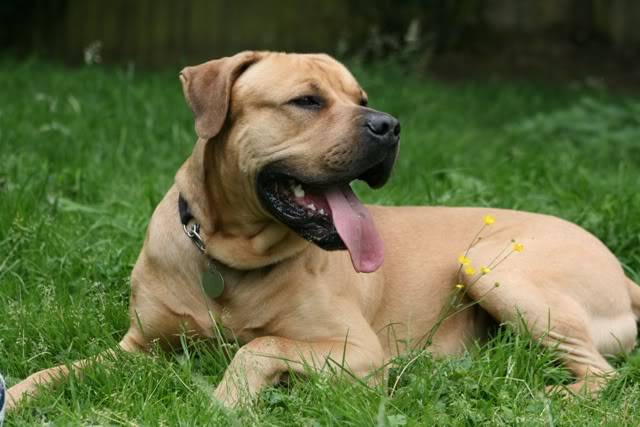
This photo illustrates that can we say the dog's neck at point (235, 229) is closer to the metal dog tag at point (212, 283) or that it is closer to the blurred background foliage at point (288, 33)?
the metal dog tag at point (212, 283)

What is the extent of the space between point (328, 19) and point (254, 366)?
8585mm

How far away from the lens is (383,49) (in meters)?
11.5

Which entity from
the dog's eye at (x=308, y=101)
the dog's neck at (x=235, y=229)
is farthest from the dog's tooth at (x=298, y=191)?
the dog's eye at (x=308, y=101)

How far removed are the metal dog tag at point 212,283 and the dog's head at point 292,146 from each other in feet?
0.87

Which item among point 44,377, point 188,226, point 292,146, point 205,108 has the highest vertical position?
point 205,108

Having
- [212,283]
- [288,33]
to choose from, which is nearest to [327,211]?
[212,283]

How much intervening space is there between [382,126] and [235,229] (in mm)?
710

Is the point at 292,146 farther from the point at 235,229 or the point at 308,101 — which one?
the point at 235,229

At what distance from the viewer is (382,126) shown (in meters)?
3.75

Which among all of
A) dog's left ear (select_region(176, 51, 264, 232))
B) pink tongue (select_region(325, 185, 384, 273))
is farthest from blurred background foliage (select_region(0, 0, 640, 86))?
pink tongue (select_region(325, 185, 384, 273))

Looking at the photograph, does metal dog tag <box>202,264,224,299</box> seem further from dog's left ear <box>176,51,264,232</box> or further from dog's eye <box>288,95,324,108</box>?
dog's eye <box>288,95,324,108</box>

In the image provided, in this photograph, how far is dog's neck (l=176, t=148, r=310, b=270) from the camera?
3.94m

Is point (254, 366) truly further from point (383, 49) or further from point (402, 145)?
point (383, 49)

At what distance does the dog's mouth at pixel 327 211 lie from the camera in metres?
3.77
